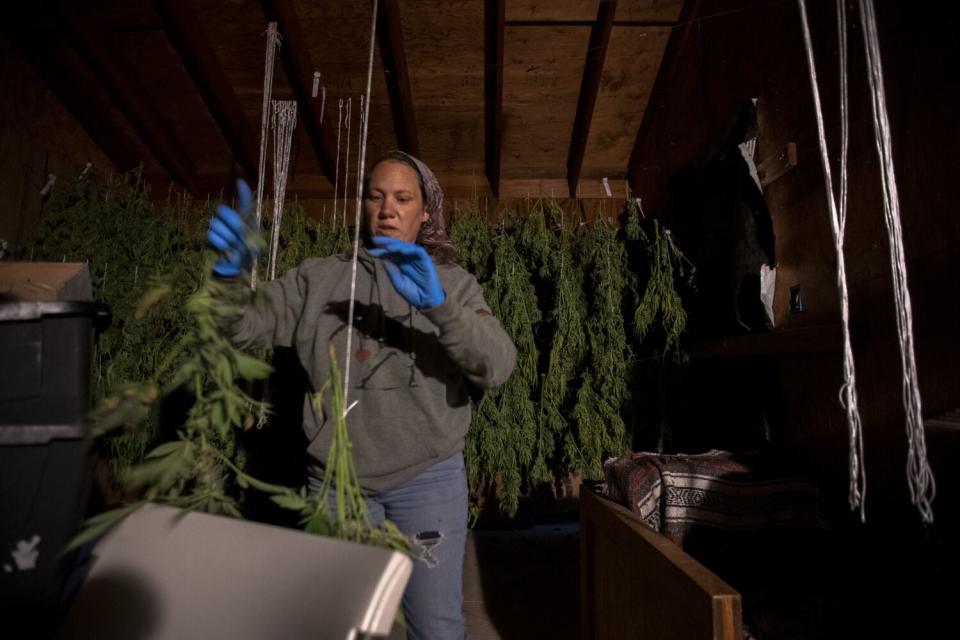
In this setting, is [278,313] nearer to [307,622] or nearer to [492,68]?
[307,622]

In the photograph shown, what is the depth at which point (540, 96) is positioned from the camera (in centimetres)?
320

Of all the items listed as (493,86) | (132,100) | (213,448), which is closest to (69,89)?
(132,100)

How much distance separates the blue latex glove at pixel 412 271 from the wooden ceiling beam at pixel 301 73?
7.67 feet

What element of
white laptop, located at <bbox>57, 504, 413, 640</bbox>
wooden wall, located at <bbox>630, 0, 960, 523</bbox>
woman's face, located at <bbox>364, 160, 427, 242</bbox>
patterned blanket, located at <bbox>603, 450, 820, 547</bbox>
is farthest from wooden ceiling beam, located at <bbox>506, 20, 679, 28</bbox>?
white laptop, located at <bbox>57, 504, 413, 640</bbox>

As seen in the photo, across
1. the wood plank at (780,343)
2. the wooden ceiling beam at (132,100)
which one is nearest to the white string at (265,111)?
the wooden ceiling beam at (132,100)

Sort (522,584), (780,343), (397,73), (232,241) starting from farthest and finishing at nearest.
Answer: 1. (397,73)
2. (522,584)
3. (780,343)
4. (232,241)

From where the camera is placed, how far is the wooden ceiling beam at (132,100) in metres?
2.62

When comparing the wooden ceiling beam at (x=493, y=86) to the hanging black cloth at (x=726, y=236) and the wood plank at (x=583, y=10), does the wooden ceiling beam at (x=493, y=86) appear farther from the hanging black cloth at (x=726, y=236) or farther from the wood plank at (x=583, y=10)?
the hanging black cloth at (x=726, y=236)

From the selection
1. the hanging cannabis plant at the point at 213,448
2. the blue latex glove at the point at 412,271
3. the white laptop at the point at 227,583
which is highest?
the blue latex glove at the point at 412,271

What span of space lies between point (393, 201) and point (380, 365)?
0.40m

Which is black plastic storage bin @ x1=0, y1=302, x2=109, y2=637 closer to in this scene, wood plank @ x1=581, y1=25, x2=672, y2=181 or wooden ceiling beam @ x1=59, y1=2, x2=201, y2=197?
wooden ceiling beam @ x1=59, y1=2, x2=201, y2=197

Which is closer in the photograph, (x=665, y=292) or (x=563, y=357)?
(x=665, y=292)

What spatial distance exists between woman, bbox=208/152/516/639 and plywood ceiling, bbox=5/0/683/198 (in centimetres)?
Answer: 197

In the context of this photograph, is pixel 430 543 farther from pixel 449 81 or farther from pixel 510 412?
pixel 449 81
